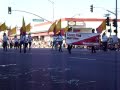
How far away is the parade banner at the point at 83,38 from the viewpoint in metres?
37.7

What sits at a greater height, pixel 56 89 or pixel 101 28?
pixel 101 28

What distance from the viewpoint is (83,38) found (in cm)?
3872

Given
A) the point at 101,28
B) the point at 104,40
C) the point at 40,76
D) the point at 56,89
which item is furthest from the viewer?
the point at 101,28

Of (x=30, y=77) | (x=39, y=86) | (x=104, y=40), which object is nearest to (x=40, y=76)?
(x=30, y=77)

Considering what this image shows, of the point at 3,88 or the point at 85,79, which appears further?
the point at 85,79

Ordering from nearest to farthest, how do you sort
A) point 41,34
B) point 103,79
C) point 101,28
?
point 103,79 → point 101,28 → point 41,34

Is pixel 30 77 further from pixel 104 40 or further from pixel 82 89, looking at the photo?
pixel 104 40

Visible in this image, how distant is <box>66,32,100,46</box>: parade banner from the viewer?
37.7 meters

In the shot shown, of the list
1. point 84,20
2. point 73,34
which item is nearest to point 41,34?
point 84,20

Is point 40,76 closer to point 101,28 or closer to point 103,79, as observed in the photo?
point 103,79

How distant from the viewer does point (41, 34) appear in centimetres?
11488

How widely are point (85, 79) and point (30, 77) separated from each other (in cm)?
175

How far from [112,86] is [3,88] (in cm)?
268

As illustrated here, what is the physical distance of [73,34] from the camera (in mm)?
39156
